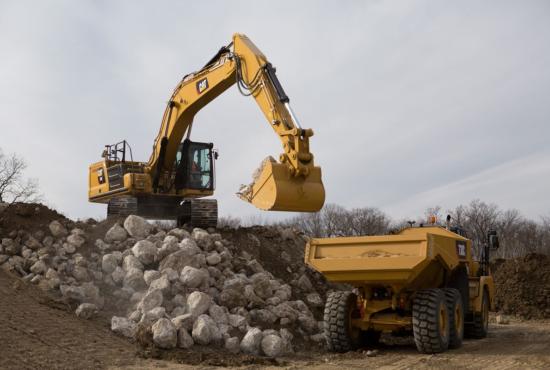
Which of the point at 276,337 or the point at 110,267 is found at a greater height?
the point at 110,267

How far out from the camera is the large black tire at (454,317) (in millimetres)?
9344

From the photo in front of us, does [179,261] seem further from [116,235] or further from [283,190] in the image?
[283,190]

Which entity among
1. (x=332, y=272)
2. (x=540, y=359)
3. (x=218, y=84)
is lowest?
(x=540, y=359)

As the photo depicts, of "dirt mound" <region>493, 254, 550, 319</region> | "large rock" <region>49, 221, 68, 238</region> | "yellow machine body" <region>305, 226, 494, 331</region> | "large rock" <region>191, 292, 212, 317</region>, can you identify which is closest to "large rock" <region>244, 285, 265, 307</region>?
"large rock" <region>191, 292, 212, 317</region>

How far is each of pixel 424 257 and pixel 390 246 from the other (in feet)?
1.78

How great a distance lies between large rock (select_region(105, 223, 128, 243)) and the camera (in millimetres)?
12039

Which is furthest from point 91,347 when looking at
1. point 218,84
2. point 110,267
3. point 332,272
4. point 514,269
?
point 514,269

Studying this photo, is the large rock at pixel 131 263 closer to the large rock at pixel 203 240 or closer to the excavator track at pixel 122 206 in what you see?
→ the large rock at pixel 203 240

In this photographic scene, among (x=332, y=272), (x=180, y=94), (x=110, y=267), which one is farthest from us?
(x=180, y=94)

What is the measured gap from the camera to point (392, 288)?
908 centimetres

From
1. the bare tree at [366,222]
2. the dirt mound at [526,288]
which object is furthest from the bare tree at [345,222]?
the dirt mound at [526,288]

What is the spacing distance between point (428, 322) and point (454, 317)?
Result: 37.2 inches

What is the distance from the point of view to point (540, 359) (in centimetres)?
852

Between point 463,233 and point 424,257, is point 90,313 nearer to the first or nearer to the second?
point 424,257
